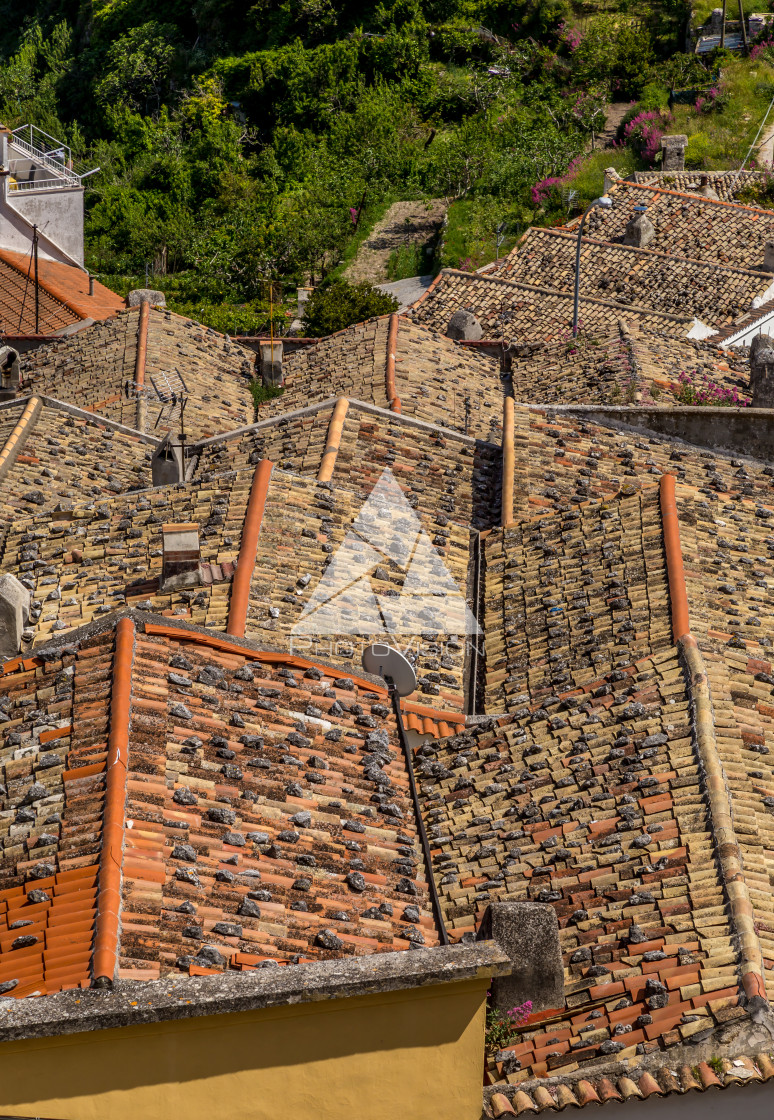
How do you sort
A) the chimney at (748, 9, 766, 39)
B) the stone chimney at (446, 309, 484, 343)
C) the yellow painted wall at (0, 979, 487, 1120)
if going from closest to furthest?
the yellow painted wall at (0, 979, 487, 1120), the stone chimney at (446, 309, 484, 343), the chimney at (748, 9, 766, 39)

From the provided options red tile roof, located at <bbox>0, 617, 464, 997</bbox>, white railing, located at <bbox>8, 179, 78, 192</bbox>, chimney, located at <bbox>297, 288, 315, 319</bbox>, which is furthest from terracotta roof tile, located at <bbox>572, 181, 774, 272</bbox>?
red tile roof, located at <bbox>0, 617, 464, 997</bbox>

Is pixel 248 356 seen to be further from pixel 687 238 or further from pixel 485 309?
pixel 687 238

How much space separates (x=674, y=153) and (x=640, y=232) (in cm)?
1068

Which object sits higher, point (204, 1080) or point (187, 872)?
point (187, 872)

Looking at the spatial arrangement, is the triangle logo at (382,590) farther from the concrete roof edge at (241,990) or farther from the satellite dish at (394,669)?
the concrete roof edge at (241,990)

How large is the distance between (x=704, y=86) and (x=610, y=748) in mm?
46731

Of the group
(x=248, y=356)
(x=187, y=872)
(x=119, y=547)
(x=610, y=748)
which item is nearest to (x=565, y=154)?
(x=248, y=356)

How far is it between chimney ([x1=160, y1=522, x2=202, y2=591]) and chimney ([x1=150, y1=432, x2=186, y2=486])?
6.30 meters

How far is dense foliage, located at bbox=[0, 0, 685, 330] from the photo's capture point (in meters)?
50.6

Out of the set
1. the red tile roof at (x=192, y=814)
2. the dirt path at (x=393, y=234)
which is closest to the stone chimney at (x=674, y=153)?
the dirt path at (x=393, y=234)

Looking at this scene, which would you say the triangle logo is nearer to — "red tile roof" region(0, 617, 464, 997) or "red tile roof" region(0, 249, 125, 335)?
"red tile roof" region(0, 617, 464, 997)

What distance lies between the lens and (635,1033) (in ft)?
34.7

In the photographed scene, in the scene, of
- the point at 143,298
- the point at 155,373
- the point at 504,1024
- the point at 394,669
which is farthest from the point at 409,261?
the point at 504,1024

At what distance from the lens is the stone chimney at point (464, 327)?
3384 centimetres
